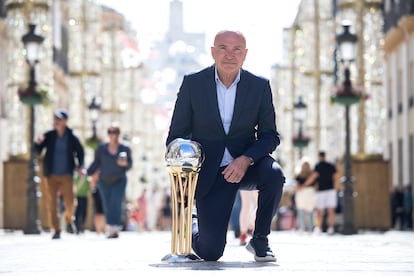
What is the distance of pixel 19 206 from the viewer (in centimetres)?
3950

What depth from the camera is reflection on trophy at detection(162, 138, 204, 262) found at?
9.50m

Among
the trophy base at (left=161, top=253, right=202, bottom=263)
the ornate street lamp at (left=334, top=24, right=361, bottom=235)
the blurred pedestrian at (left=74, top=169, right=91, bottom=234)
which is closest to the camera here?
the trophy base at (left=161, top=253, right=202, bottom=263)

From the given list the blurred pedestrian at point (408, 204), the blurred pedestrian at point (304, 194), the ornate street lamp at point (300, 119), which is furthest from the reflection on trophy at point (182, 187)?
the ornate street lamp at point (300, 119)

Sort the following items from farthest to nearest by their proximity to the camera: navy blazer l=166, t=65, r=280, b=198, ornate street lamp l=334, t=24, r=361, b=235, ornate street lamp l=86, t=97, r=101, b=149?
ornate street lamp l=86, t=97, r=101, b=149, ornate street lamp l=334, t=24, r=361, b=235, navy blazer l=166, t=65, r=280, b=198

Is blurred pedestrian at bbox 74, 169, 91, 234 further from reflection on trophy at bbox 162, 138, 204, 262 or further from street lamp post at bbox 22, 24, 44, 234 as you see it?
reflection on trophy at bbox 162, 138, 204, 262

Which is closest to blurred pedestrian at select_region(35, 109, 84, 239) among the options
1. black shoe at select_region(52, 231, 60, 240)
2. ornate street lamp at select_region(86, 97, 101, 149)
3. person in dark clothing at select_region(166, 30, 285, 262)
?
black shoe at select_region(52, 231, 60, 240)

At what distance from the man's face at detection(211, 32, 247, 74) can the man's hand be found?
715mm

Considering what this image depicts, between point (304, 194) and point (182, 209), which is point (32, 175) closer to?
point (304, 194)

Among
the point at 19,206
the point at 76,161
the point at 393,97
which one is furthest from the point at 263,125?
the point at 393,97

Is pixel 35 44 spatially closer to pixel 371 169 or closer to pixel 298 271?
pixel 371 169

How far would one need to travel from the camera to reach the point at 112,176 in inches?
830

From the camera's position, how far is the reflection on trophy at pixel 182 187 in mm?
9500

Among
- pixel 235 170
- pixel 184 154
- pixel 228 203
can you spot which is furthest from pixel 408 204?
pixel 184 154

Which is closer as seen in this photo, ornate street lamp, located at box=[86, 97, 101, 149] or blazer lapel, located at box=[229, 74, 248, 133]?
blazer lapel, located at box=[229, 74, 248, 133]
